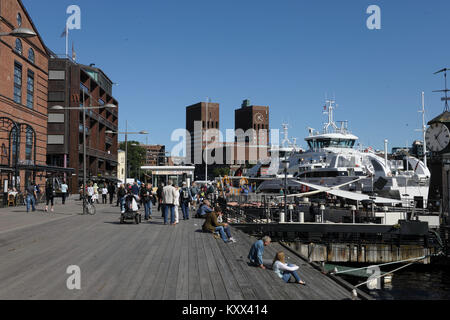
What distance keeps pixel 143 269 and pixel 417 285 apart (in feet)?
50.2

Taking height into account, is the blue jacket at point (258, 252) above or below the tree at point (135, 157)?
below

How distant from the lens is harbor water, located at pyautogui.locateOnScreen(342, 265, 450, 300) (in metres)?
17.2

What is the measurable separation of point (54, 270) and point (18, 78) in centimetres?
3541

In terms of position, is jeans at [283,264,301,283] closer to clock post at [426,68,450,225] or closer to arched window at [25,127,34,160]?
clock post at [426,68,450,225]

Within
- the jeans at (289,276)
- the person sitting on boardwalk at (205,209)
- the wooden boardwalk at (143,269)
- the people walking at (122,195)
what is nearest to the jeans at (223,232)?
the wooden boardwalk at (143,269)

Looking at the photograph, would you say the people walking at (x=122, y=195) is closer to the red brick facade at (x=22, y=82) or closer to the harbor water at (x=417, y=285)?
the harbor water at (x=417, y=285)

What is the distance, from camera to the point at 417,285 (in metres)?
19.5

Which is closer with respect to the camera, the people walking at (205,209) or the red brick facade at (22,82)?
the people walking at (205,209)

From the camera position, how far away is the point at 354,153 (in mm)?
51062

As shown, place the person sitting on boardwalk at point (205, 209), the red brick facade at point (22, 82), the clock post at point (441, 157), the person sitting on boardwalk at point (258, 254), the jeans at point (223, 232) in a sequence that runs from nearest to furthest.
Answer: the person sitting on boardwalk at point (258, 254) < the jeans at point (223, 232) < the person sitting on boardwalk at point (205, 209) < the clock post at point (441, 157) < the red brick facade at point (22, 82)

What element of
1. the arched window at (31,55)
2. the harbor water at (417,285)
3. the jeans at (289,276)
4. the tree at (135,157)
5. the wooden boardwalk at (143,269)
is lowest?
the harbor water at (417,285)

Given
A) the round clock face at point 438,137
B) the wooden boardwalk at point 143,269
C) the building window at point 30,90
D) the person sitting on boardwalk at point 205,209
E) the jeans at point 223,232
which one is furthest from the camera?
the building window at point 30,90

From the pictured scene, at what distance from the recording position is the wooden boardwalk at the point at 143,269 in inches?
288
